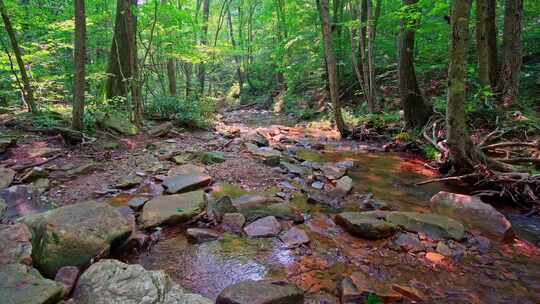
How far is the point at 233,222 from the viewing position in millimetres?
4785

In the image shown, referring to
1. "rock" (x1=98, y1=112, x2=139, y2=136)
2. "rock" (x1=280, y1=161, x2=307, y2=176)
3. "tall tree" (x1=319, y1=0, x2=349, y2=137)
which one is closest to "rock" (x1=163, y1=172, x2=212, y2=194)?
"rock" (x1=280, y1=161, x2=307, y2=176)

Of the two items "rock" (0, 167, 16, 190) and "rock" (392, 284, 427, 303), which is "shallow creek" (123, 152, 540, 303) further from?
"rock" (0, 167, 16, 190)

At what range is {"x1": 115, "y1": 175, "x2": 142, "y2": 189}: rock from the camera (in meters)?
6.06

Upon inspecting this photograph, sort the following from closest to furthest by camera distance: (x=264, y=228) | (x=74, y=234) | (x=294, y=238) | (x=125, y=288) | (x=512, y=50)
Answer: (x=125, y=288), (x=74, y=234), (x=294, y=238), (x=264, y=228), (x=512, y=50)

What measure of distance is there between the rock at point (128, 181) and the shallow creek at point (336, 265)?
198cm

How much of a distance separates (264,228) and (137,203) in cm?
208

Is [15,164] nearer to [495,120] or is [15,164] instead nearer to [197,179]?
[197,179]

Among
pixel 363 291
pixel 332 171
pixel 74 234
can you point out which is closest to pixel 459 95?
pixel 332 171

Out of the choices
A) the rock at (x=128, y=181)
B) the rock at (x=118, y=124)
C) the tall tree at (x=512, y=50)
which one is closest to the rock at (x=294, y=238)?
the rock at (x=128, y=181)

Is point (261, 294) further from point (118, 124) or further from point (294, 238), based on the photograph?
point (118, 124)

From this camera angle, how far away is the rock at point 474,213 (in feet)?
15.2

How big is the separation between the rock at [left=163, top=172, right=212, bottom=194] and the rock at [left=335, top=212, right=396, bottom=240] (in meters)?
2.63

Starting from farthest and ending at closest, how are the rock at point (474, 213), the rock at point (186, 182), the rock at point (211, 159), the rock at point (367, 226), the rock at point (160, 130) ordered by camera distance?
1. the rock at point (160, 130)
2. the rock at point (211, 159)
3. the rock at point (186, 182)
4. the rock at point (474, 213)
5. the rock at point (367, 226)

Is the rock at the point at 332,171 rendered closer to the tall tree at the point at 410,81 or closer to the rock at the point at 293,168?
the rock at the point at 293,168
